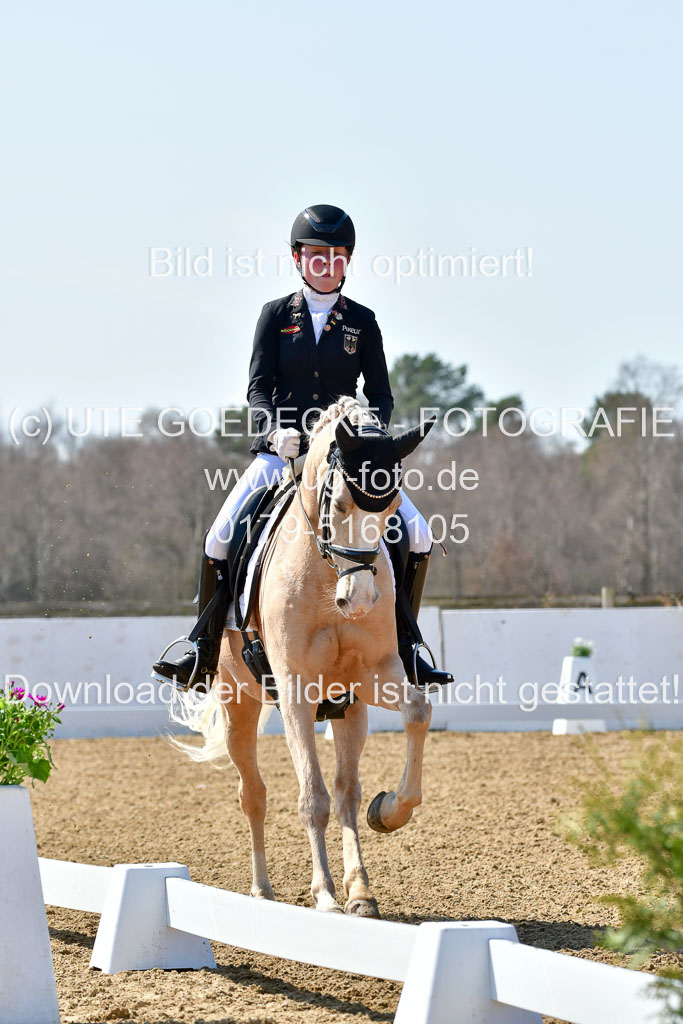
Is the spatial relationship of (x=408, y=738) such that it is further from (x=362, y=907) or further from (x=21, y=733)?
(x=21, y=733)

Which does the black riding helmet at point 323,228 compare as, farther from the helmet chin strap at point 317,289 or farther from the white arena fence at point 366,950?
the white arena fence at point 366,950

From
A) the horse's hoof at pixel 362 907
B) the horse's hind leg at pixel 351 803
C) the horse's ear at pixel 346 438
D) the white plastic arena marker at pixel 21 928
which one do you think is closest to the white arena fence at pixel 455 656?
the horse's hind leg at pixel 351 803

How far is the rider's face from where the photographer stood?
5.73 meters

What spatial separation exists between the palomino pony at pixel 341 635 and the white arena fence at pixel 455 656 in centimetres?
901

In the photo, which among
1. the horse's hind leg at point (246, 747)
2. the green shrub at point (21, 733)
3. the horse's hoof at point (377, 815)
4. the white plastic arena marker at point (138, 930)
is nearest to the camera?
Answer: the green shrub at point (21, 733)

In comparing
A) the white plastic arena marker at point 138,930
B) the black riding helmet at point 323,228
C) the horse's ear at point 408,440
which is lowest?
the white plastic arena marker at point 138,930

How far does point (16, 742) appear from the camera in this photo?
3961mm

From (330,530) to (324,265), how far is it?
1723mm

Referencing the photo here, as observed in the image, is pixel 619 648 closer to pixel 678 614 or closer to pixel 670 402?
pixel 678 614

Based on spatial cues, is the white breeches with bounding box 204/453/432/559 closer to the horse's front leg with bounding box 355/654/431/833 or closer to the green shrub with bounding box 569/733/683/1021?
the horse's front leg with bounding box 355/654/431/833

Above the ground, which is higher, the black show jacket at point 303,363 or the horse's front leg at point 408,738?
the black show jacket at point 303,363

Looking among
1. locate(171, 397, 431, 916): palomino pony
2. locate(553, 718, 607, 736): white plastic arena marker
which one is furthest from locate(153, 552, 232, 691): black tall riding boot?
locate(553, 718, 607, 736): white plastic arena marker

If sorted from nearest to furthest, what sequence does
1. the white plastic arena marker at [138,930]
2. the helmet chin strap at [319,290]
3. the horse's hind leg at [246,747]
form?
the white plastic arena marker at [138,930]
the helmet chin strap at [319,290]
the horse's hind leg at [246,747]

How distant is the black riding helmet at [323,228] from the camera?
5.63m
